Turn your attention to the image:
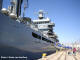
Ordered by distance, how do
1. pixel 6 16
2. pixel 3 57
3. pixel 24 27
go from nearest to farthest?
pixel 3 57 → pixel 6 16 → pixel 24 27

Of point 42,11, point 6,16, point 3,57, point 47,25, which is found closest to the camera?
point 3,57

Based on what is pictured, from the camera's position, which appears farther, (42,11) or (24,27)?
(42,11)

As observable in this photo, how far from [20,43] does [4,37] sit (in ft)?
10.7

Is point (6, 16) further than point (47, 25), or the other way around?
point (47, 25)

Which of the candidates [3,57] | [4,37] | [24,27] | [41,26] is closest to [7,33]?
[4,37]

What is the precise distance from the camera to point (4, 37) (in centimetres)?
1030

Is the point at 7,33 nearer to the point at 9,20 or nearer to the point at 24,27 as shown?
the point at 9,20

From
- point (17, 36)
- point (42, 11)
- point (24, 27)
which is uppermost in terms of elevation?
point (42, 11)

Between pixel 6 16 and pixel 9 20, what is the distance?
576 millimetres

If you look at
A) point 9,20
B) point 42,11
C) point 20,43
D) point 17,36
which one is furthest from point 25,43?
point 42,11

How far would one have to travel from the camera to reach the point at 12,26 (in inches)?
463

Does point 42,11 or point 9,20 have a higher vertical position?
point 42,11

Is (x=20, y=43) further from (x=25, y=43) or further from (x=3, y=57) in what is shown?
(x=3, y=57)

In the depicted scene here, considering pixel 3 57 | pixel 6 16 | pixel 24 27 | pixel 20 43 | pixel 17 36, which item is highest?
pixel 6 16
